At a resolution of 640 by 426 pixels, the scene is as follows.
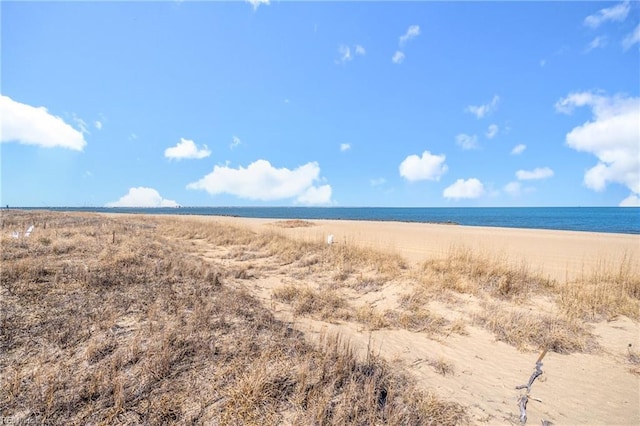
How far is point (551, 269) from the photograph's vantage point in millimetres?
11008

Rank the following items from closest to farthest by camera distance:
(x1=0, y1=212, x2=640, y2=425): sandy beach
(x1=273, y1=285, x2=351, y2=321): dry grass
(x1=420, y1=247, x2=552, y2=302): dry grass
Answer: (x1=0, y1=212, x2=640, y2=425): sandy beach < (x1=273, y1=285, x2=351, y2=321): dry grass < (x1=420, y1=247, x2=552, y2=302): dry grass

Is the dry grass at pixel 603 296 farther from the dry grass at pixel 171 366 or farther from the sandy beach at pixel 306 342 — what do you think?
the dry grass at pixel 171 366

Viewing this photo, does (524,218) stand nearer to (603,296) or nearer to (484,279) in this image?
(603,296)

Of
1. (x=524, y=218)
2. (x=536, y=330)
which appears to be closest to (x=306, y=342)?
(x=536, y=330)

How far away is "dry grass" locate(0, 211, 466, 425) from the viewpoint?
9.78 feet

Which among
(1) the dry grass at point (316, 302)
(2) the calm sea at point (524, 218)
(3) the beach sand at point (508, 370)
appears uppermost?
(2) the calm sea at point (524, 218)

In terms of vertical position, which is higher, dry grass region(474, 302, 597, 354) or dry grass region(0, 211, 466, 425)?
dry grass region(0, 211, 466, 425)

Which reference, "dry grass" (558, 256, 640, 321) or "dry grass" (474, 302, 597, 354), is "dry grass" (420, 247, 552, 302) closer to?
"dry grass" (558, 256, 640, 321)

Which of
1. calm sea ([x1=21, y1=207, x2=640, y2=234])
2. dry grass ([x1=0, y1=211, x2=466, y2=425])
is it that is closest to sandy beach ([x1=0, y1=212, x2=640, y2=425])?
dry grass ([x1=0, y1=211, x2=466, y2=425])

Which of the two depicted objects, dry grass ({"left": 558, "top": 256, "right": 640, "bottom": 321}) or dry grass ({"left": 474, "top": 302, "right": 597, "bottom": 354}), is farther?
dry grass ({"left": 558, "top": 256, "right": 640, "bottom": 321})

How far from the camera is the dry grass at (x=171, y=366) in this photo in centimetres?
298

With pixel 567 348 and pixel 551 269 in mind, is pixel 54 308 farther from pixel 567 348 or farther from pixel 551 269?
pixel 551 269

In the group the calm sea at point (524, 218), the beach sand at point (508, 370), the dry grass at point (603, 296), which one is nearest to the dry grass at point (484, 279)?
the dry grass at point (603, 296)

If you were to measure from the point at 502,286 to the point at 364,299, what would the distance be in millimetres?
3981
